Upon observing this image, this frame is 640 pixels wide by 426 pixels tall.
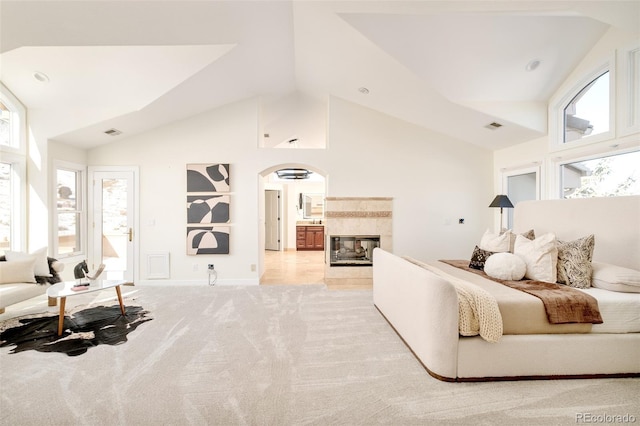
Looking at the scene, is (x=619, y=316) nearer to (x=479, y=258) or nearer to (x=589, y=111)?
(x=479, y=258)

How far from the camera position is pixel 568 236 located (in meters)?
3.10

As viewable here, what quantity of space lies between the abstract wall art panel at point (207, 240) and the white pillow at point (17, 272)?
1.93m

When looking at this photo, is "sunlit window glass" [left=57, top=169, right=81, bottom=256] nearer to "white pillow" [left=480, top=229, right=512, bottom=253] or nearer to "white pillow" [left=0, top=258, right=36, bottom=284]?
"white pillow" [left=0, top=258, right=36, bottom=284]

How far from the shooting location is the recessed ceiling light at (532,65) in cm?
344

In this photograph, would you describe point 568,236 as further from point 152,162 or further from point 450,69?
point 152,162

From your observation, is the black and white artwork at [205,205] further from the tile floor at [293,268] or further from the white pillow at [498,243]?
the white pillow at [498,243]

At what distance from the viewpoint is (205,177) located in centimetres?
494

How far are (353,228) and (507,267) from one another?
2.66m

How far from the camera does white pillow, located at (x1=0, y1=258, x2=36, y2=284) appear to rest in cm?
321

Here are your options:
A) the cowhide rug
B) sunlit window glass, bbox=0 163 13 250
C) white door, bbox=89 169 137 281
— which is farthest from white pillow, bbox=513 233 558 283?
sunlit window glass, bbox=0 163 13 250

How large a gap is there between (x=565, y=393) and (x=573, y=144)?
304cm

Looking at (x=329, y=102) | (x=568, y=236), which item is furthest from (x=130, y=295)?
(x=568, y=236)

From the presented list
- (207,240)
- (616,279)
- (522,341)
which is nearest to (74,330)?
(207,240)

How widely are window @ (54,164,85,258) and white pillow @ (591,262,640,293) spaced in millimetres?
6577
